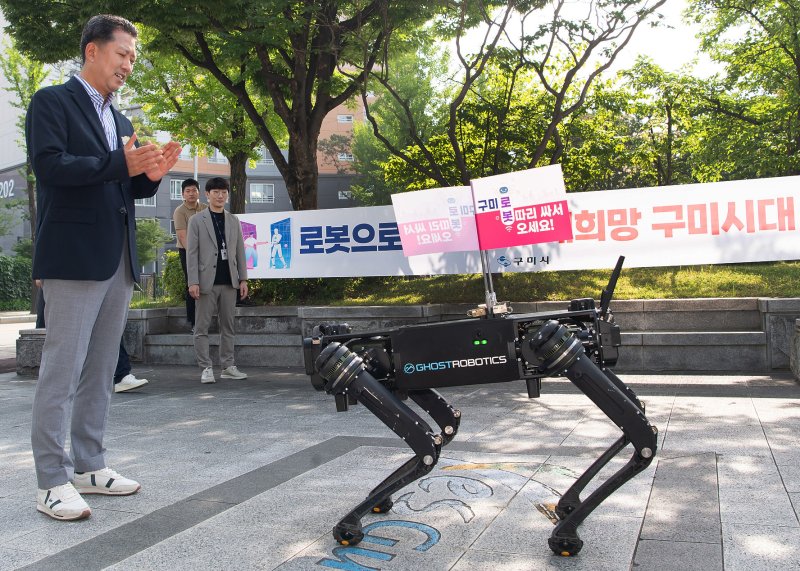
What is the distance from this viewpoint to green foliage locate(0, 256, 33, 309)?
93.3 ft

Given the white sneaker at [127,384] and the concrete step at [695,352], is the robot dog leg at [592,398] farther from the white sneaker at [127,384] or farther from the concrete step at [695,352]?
the white sneaker at [127,384]

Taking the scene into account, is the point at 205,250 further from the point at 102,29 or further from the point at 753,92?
the point at 753,92

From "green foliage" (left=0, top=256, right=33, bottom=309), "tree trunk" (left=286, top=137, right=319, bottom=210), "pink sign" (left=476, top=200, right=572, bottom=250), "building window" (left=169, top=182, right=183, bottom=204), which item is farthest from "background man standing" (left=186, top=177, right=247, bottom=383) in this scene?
"building window" (left=169, top=182, right=183, bottom=204)

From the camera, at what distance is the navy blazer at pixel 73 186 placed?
346cm

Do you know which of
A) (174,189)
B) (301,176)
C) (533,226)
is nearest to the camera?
(533,226)

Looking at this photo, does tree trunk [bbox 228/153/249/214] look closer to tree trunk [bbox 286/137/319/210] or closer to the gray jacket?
tree trunk [bbox 286/137/319/210]

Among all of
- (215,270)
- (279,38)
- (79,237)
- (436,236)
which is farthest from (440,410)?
(279,38)

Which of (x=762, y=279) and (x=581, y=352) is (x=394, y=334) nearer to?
(x=581, y=352)

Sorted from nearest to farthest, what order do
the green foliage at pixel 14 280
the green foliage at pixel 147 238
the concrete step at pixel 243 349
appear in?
the concrete step at pixel 243 349 → the green foliage at pixel 14 280 → the green foliage at pixel 147 238

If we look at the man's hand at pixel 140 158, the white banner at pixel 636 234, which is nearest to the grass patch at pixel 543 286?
the white banner at pixel 636 234

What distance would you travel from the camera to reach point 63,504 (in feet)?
11.4

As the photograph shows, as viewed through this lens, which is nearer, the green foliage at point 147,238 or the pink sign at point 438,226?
the pink sign at point 438,226

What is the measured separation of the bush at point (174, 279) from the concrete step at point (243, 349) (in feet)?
4.34

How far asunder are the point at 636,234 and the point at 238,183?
1312 cm
